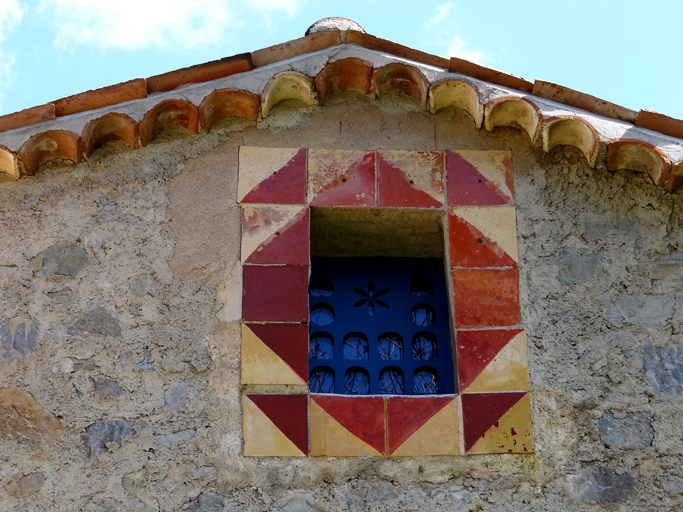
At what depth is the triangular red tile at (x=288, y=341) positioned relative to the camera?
4285mm

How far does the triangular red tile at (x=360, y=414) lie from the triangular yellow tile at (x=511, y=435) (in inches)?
14.3

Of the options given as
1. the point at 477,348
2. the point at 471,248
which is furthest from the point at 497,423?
the point at 471,248

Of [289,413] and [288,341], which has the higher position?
[288,341]

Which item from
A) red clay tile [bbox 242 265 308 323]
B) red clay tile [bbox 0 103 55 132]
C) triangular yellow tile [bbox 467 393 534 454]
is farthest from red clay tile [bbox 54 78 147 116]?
triangular yellow tile [bbox 467 393 534 454]

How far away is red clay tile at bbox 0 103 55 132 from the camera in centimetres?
450

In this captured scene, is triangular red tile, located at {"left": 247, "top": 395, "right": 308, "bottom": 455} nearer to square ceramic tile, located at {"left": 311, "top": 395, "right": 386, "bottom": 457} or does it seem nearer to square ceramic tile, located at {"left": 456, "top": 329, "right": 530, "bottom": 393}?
square ceramic tile, located at {"left": 311, "top": 395, "right": 386, "bottom": 457}

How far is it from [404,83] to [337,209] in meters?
0.69

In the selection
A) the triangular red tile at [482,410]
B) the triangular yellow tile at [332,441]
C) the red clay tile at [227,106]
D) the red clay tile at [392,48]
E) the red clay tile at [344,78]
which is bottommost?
the triangular yellow tile at [332,441]

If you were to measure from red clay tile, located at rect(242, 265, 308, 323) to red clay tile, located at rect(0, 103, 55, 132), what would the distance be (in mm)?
1068

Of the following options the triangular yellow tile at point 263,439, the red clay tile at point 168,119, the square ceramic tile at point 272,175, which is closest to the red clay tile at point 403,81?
the square ceramic tile at point 272,175

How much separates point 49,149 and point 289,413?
1.56 meters

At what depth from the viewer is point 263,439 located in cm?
415

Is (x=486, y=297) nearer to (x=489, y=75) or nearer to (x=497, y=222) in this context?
(x=497, y=222)

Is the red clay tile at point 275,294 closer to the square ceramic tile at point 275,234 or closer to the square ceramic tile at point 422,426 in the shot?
the square ceramic tile at point 275,234
